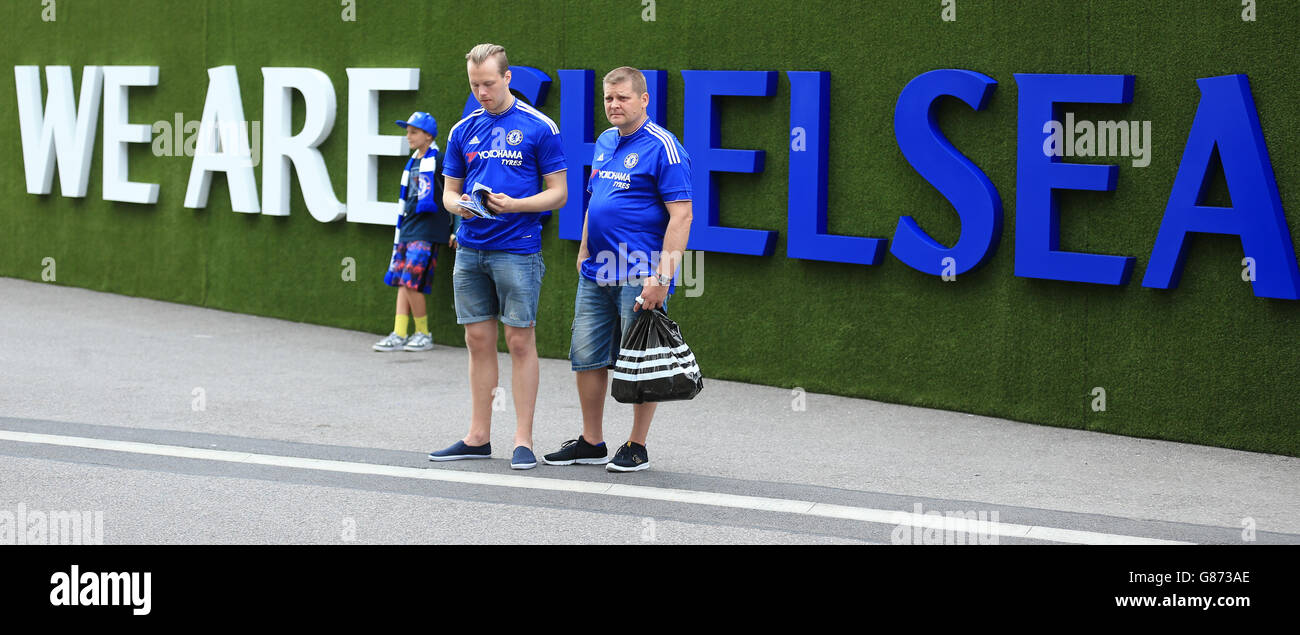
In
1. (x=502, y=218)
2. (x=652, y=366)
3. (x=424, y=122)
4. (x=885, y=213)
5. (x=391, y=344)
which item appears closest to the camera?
(x=652, y=366)

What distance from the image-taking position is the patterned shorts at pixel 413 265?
10.9 metres

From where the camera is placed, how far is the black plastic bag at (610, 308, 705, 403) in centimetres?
658

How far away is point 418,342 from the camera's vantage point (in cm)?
1108

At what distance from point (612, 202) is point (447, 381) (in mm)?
3373

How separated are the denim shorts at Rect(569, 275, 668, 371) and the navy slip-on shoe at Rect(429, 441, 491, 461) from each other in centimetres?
72

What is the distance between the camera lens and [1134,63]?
26.2ft

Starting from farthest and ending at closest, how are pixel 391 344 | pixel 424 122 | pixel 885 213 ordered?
pixel 391 344, pixel 424 122, pixel 885 213

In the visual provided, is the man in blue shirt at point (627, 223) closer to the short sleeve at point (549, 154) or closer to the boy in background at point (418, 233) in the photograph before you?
the short sleeve at point (549, 154)

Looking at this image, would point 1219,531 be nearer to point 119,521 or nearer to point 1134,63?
point 1134,63

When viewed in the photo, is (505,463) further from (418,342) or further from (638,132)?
(418,342)

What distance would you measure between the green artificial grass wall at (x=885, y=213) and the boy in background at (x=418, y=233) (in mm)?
310

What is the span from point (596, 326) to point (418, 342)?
14.5ft

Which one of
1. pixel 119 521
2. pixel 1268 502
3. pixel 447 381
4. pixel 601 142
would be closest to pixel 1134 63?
pixel 1268 502

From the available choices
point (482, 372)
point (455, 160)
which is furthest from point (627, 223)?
point (482, 372)
